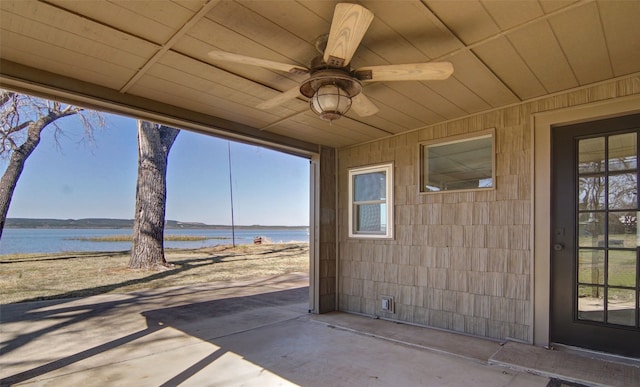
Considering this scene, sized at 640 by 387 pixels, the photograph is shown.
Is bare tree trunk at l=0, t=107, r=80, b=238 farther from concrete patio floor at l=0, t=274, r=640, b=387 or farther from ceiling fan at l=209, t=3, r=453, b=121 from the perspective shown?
ceiling fan at l=209, t=3, r=453, b=121

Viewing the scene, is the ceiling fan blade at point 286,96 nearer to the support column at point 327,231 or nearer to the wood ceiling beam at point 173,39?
the wood ceiling beam at point 173,39

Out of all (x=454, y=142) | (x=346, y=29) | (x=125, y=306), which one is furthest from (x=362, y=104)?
(x=125, y=306)

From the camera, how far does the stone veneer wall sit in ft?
10.6

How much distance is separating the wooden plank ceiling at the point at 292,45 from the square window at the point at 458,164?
1.81ft

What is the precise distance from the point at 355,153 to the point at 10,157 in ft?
26.1

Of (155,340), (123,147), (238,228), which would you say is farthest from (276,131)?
(238,228)

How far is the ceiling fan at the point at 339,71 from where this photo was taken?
1711 millimetres

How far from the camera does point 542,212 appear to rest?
3.12 metres

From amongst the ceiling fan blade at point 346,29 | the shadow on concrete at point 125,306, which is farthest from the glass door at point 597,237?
the shadow on concrete at point 125,306

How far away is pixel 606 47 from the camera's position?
2.24m

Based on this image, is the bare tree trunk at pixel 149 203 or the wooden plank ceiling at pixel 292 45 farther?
the bare tree trunk at pixel 149 203

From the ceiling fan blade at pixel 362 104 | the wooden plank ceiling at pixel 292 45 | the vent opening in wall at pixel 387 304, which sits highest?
the wooden plank ceiling at pixel 292 45

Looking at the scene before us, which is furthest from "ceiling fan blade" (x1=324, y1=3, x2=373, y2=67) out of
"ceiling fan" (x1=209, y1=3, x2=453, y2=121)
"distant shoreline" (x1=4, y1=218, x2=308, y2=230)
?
"distant shoreline" (x1=4, y1=218, x2=308, y2=230)

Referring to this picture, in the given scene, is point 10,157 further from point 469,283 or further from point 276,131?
point 469,283
